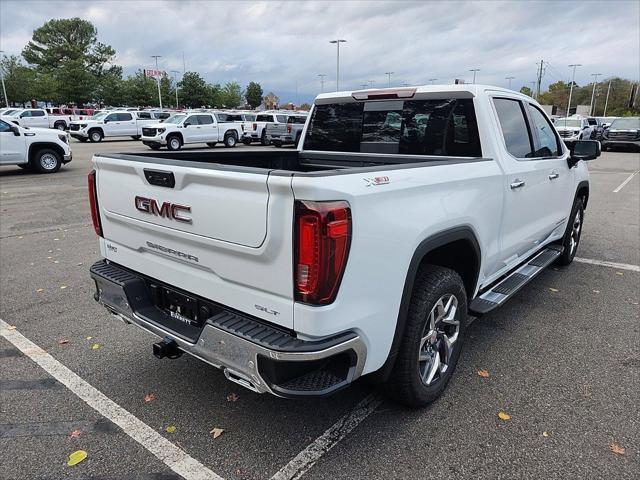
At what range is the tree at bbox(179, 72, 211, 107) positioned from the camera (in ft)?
241

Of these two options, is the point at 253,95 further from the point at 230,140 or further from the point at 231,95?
the point at 230,140

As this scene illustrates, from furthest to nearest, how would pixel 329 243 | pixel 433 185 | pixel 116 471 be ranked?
1. pixel 433 185
2. pixel 116 471
3. pixel 329 243

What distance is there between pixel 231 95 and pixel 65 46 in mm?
29021

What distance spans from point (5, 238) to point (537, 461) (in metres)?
7.33

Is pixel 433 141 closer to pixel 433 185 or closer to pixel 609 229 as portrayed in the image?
pixel 433 185

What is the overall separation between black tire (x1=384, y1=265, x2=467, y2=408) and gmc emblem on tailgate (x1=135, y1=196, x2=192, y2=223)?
1.32m

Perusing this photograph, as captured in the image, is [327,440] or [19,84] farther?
[19,84]

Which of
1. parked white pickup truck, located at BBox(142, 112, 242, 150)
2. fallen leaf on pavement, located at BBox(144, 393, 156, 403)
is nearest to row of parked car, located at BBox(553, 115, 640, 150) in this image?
parked white pickup truck, located at BBox(142, 112, 242, 150)

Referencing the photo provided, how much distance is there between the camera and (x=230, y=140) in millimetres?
26859

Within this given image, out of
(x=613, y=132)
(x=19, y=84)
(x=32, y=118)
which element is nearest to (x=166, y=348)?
(x=613, y=132)

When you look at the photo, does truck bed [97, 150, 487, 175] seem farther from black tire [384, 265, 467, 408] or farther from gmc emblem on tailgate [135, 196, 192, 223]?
black tire [384, 265, 467, 408]

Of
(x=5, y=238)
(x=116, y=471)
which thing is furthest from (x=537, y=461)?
(x=5, y=238)

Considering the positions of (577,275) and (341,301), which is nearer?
(341,301)

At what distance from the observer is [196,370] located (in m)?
3.43
